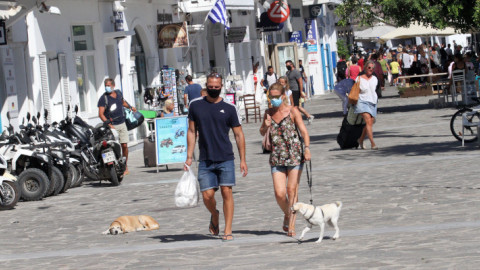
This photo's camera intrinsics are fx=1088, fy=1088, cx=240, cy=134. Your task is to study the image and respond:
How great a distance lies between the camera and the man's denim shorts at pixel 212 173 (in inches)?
437

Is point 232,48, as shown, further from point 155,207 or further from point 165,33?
point 155,207

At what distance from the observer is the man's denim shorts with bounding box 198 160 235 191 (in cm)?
1110

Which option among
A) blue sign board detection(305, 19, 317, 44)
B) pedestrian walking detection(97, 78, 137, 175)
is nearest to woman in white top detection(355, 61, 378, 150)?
pedestrian walking detection(97, 78, 137, 175)

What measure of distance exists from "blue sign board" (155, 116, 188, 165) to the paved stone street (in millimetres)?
392

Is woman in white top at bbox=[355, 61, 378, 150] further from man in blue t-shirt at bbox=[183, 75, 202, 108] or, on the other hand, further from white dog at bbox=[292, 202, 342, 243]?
white dog at bbox=[292, 202, 342, 243]

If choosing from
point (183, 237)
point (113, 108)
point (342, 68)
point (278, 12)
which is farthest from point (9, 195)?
point (278, 12)

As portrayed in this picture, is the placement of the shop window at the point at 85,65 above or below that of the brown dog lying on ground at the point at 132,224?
above

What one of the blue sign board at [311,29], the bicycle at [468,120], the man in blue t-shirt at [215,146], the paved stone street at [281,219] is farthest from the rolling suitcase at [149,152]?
the blue sign board at [311,29]

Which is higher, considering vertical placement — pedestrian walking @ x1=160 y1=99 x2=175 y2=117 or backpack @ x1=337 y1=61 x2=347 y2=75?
backpack @ x1=337 y1=61 x2=347 y2=75

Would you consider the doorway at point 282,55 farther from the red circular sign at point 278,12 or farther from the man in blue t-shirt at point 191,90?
the man in blue t-shirt at point 191,90

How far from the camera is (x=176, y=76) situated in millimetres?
34125

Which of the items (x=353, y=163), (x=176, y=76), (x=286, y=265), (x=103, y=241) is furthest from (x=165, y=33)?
(x=286, y=265)

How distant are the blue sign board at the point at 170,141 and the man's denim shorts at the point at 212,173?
9500 millimetres

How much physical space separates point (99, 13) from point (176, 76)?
645 centimetres
